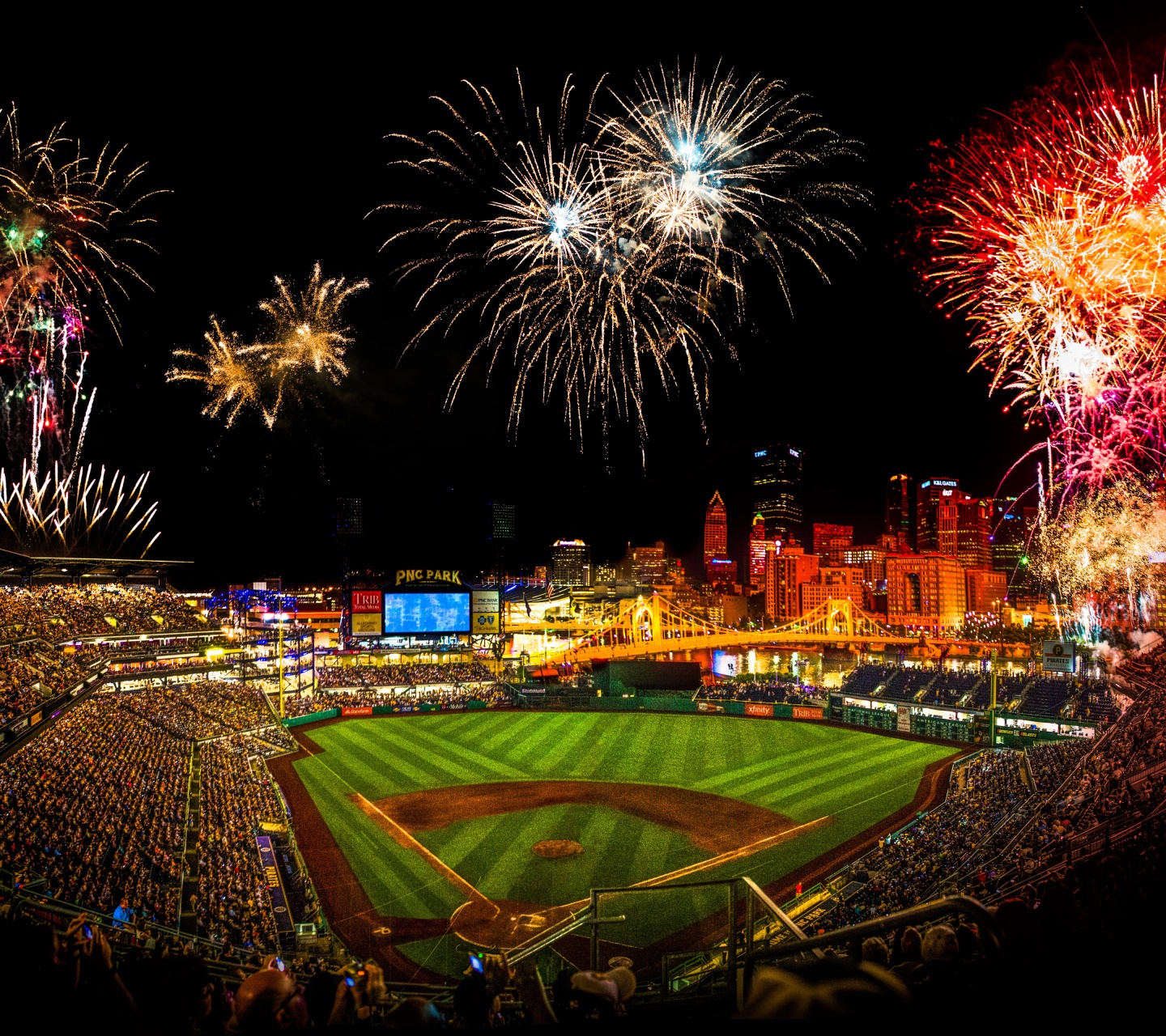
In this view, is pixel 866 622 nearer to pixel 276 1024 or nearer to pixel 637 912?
pixel 637 912

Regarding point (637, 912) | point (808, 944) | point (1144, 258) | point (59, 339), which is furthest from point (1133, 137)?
point (59, 339)

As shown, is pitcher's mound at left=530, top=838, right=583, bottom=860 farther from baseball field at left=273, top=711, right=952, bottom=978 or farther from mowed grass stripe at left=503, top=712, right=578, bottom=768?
mowed grass stripe at left=503, top=712, right=578, bottom=768

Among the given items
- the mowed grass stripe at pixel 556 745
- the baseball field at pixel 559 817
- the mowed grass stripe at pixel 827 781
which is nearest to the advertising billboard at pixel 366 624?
the baseball field at pixel 559 817

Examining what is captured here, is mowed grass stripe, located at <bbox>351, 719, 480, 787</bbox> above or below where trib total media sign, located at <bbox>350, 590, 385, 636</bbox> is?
below

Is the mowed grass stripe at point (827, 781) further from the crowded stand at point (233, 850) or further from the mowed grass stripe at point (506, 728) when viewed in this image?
the crowded stand at point (233, 850)

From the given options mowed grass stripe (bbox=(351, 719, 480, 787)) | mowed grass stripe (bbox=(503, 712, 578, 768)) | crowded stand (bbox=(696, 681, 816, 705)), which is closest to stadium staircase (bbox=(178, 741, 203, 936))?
mowed grass stripe (bbox=(351, 719, 480, 787))

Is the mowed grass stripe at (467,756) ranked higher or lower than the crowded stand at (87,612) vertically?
lower

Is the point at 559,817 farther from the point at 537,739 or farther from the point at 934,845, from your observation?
the point at 537,739
